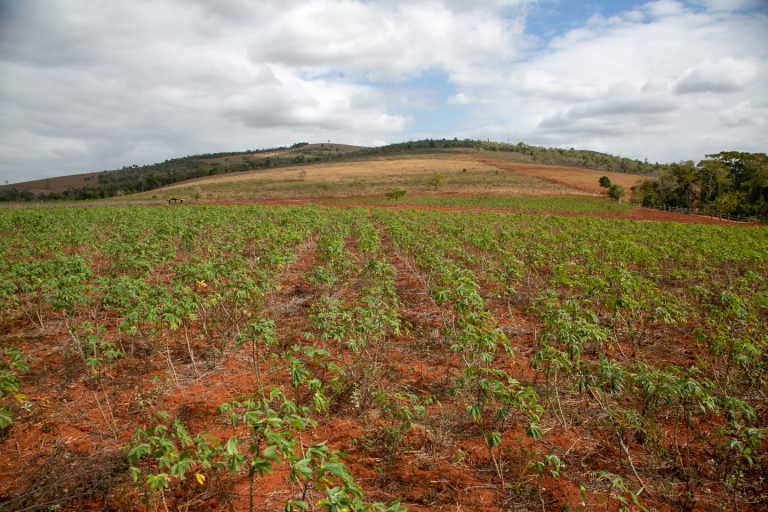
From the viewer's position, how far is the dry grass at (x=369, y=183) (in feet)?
200

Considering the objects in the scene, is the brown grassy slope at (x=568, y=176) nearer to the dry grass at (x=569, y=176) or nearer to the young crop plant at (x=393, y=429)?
the dry grass at (x=569, y=176)

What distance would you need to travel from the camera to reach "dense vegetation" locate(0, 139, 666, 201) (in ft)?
303

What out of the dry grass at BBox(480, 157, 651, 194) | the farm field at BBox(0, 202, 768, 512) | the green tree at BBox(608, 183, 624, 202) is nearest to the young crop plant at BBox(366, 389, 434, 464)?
the farm field at BBox(0, 202, 768, 512)

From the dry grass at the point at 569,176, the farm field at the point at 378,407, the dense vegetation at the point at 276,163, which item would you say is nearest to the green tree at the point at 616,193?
the dry grass at the point at 569,176

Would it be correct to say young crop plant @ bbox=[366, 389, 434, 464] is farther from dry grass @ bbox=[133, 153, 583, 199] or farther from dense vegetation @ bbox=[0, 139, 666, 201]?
dense vegetation @ bbox=[0, 139, 666, 201]

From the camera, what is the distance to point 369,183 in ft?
214

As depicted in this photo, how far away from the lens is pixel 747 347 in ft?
16.2

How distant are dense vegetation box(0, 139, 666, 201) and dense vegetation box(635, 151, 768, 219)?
3718 centimetres

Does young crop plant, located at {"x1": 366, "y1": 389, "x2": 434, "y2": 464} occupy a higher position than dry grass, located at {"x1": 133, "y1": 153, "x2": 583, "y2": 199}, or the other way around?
dry grass, located at {"x1": 133, "y1": 153, "x2": 583, "y2": 199}

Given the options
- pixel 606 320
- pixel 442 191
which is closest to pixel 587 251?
pixel 606 320

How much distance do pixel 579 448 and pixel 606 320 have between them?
509cm

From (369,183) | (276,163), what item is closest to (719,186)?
(369,183)

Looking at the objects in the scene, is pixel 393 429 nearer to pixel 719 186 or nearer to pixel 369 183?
pixel 719 186

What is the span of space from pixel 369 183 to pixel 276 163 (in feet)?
207
